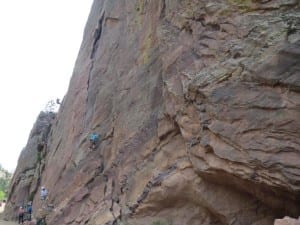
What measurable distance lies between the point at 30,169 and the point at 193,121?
23.4 meters

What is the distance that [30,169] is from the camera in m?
34.3

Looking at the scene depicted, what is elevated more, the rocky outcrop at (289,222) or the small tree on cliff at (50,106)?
the small tree on cliff at (50,106)

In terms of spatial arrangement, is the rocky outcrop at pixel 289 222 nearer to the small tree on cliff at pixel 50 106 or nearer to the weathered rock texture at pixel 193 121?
Answer: the weathered rock texture at pixel 193 121

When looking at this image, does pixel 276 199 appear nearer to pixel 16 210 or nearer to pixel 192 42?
pixel 192 42

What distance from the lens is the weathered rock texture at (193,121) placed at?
1126 cm

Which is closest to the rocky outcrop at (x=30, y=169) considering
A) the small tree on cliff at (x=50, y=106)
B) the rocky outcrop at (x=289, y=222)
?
the small tree on cliff at (x=50, y=106)

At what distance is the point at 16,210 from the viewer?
3344 cm

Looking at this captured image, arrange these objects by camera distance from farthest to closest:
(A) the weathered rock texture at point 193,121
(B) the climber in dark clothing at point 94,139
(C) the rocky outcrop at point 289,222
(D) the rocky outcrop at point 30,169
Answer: (D) the rocky outcrop at point 30,169
(B) the climber in dark clothing at point 94,139
(A) the weathered rock texture at point 193,121
(C) the rocky outcrop at point 289,222

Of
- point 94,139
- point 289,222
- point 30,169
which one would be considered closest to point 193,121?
point 289,222

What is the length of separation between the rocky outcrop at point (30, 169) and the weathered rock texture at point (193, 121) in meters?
9.55

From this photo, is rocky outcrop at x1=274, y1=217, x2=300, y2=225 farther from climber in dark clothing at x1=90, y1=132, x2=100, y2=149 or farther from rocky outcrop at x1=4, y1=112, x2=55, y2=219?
rocky outcrop at x1=4, y1=112, x2=55, y2=219

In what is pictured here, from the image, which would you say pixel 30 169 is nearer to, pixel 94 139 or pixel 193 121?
pixel 94 139

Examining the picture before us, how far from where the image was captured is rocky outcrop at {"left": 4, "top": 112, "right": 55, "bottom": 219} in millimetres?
31719

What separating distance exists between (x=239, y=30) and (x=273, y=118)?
3.14m
